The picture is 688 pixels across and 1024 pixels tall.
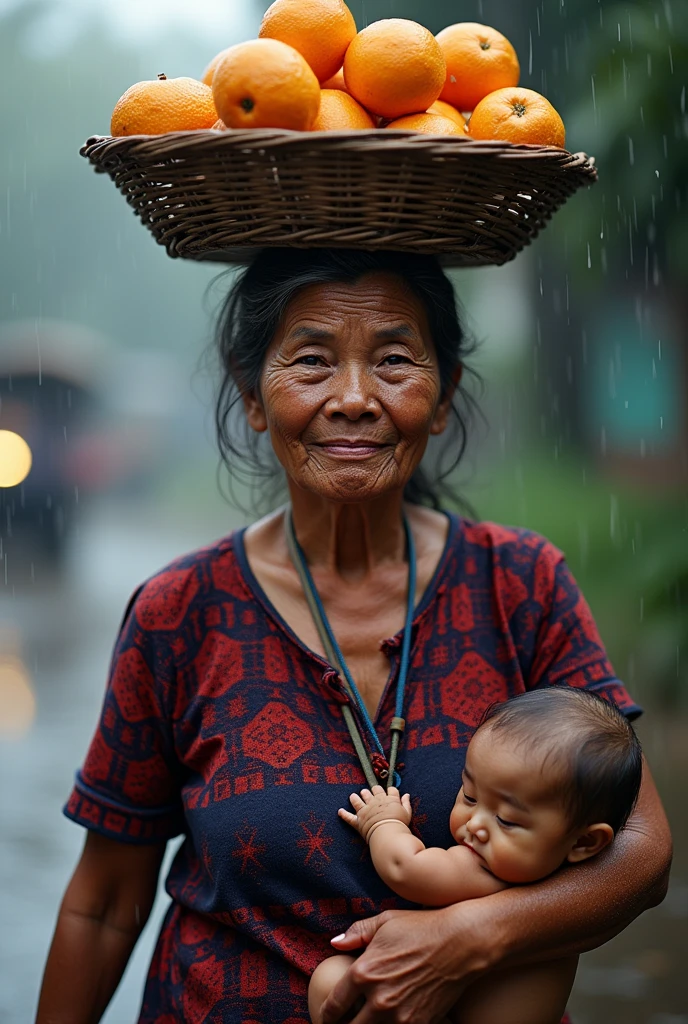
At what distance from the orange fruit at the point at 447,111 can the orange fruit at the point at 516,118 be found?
0.12ft

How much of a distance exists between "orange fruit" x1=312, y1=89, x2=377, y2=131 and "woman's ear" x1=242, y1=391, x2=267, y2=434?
1.99 feet

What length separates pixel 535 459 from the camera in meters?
16.9

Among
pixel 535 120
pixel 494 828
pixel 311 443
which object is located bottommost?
pixel 494 828

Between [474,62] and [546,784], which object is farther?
[474,62]

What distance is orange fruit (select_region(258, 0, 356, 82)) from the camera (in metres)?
1.90

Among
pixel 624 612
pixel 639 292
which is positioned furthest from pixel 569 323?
pixel 624 612

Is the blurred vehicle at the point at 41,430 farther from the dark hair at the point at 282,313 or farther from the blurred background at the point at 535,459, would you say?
the dark hair at the point at 282,313

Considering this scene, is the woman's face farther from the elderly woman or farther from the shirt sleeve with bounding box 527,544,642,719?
the shirt sleeve with bounding box 527,544,642,719

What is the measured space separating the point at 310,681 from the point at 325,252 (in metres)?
0.81

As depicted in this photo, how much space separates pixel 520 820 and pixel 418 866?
0.18 m

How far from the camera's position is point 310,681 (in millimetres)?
→ 2135

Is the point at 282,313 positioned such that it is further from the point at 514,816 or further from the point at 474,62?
the point at 514,816

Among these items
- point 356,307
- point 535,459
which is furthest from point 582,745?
point 535,459

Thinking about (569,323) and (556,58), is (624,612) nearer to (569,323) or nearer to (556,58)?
(556,58)
